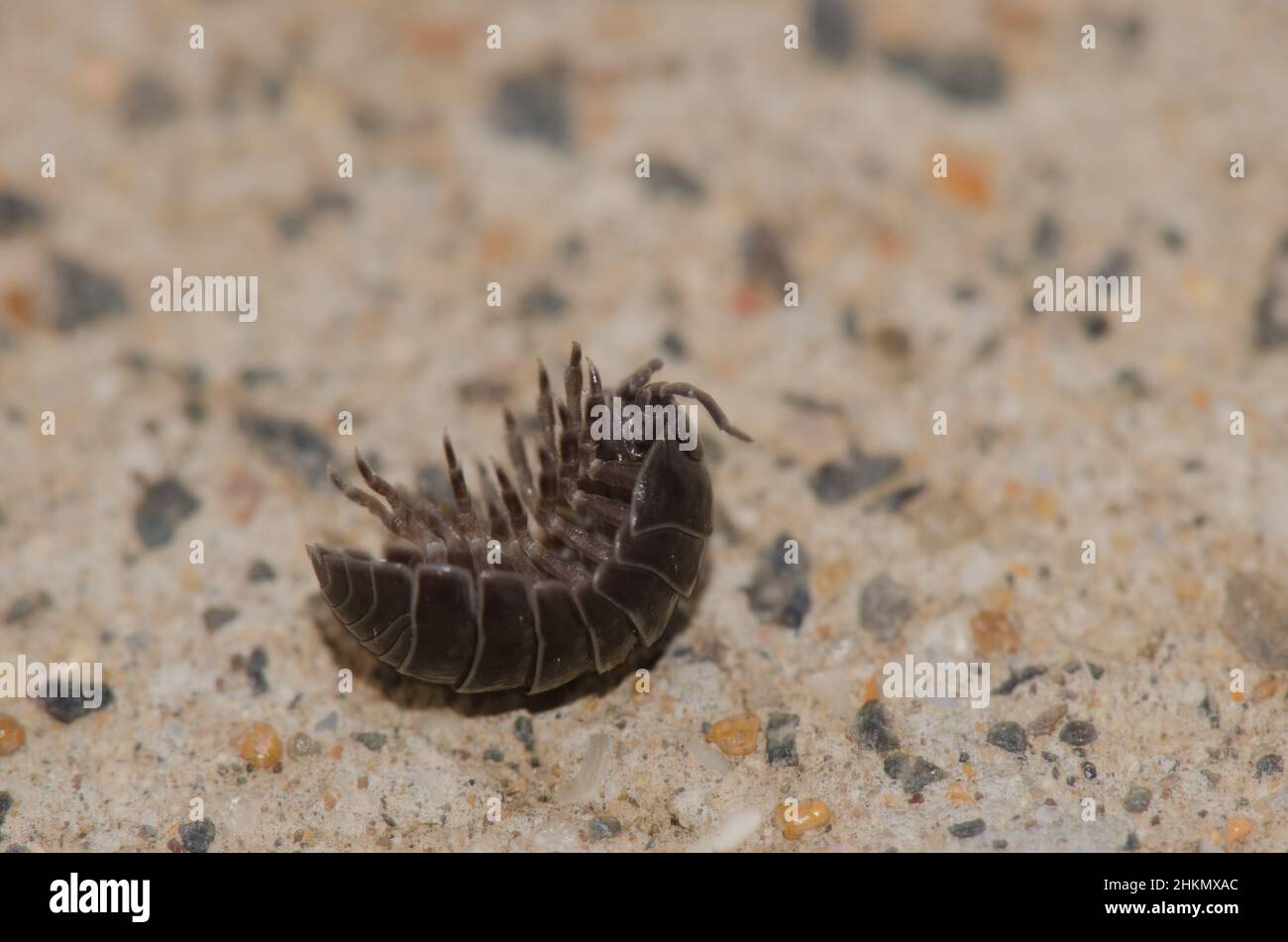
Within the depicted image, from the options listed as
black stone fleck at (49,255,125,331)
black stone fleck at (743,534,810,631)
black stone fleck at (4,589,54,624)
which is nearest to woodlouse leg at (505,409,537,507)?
black stone fleck at (743,534,810,631)

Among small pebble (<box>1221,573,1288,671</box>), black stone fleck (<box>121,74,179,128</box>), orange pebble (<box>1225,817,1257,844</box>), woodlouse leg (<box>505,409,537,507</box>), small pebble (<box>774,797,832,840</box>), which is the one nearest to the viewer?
orange pebble (<box>1225,817,1257,844</box>)

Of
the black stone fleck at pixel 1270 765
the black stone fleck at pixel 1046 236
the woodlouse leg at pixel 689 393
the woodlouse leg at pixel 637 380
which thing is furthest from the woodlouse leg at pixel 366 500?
the black stone fleck at pixel 1046 236

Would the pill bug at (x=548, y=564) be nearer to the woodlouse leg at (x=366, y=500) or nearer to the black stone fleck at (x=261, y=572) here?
the woodlouse leg at (x=366, y=500)

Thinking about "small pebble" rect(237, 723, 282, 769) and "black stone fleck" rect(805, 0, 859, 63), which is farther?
"black stone fleck" rect(805, 0, 859, 63)

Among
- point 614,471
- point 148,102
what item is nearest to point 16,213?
point 148,102

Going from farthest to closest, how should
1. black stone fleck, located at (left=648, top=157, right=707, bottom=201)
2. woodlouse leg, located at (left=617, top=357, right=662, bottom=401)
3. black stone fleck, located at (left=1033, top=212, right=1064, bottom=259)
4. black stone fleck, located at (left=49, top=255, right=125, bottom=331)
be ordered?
black stone fleck, located at (left=648, top=157, right=707, bottom=201) < black stone fleck, located at (left=1033, top=212, right=1064, bottom=259) < black stone fleck, located at (left=49, top=255, right=125, bottom=331) < woodlouse leg, located at (left=617, top=357, right=662, bottom=401)

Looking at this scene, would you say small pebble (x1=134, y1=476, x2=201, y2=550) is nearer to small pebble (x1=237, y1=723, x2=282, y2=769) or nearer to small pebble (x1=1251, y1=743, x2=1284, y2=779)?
small pebble (x1=237, y1=723, x2=282, y2=769)
